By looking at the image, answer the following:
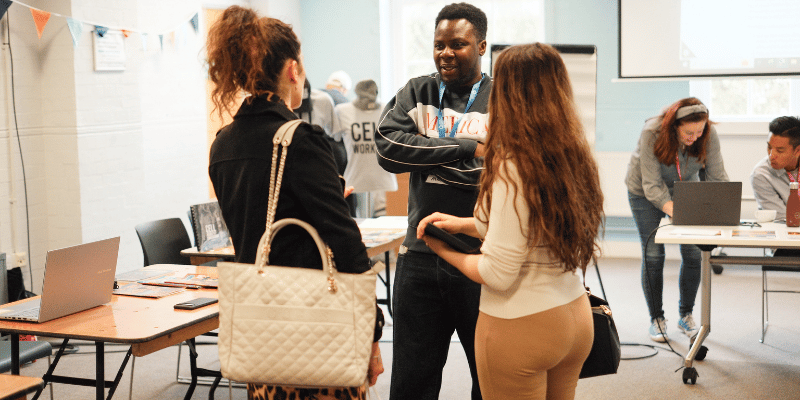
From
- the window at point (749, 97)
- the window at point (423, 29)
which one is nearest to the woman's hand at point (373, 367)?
the window at point (749, 97)

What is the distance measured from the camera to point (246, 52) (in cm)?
154

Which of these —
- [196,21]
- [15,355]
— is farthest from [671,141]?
[196,21]

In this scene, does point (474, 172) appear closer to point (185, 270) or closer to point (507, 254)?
point (507, 254)

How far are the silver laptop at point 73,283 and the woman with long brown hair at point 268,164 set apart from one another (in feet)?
2.70

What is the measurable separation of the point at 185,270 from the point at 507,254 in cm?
174

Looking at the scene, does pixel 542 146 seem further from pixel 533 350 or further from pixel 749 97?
pixel 749 97

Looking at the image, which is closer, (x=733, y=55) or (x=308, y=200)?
(x=308, y=200)

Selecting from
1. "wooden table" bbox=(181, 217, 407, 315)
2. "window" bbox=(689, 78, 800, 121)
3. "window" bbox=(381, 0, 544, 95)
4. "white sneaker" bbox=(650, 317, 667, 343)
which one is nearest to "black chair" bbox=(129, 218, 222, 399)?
"wooden table" bbox=(181, 217, 407, 315)

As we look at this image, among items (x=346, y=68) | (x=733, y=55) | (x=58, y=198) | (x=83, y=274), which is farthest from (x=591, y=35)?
(x=83, y=274)

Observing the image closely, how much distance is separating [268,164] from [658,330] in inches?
133

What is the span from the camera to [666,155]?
3.99 metres

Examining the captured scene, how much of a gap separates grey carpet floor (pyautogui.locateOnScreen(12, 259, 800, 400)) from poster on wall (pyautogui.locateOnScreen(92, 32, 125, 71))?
69.4 inches

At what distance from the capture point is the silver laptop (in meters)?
2.13

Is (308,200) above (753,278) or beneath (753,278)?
above
